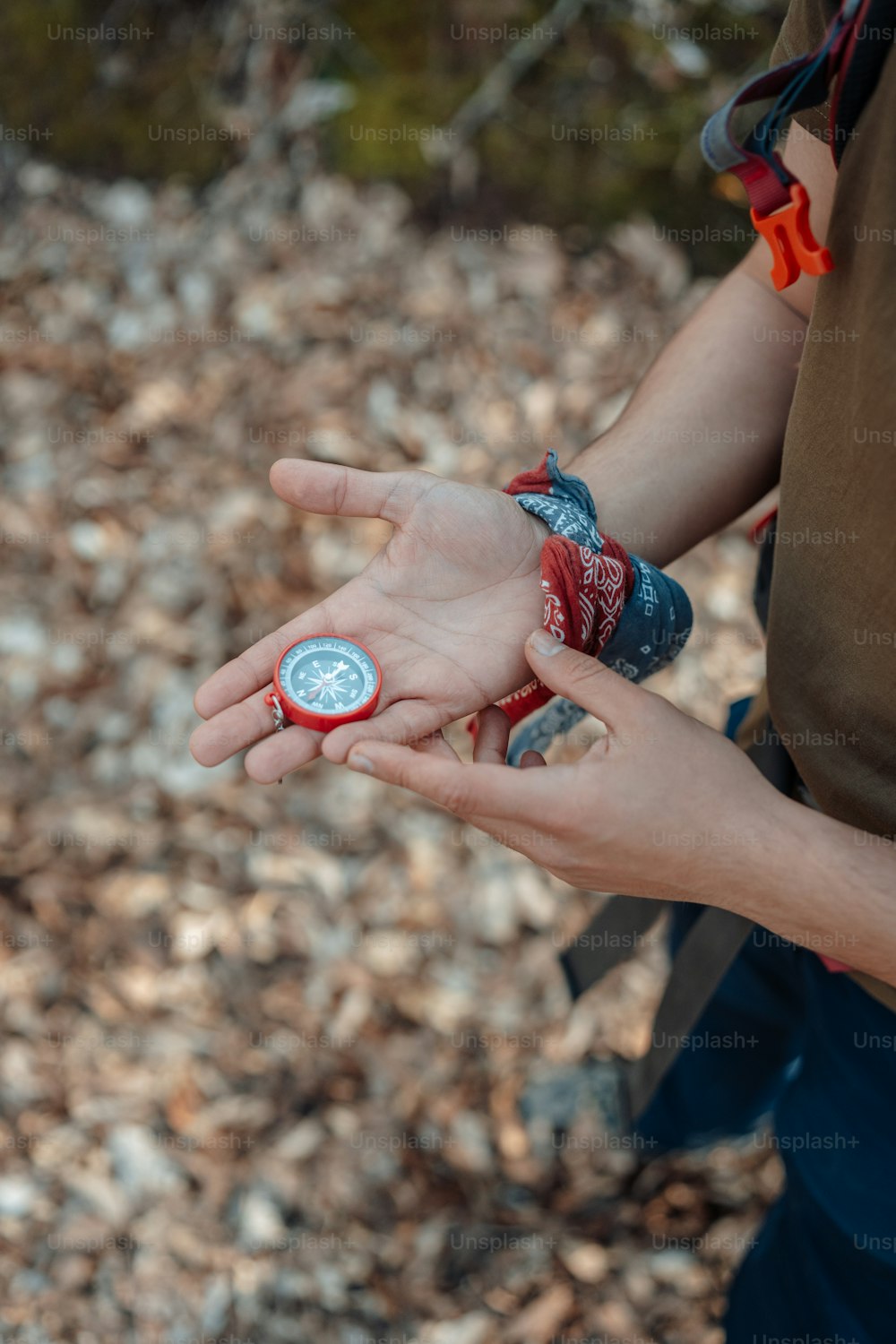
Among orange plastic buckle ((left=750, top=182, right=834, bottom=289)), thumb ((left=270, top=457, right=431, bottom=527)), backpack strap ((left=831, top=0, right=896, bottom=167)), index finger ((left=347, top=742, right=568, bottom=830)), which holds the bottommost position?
index finger ((left=347, top=742, right=568, bottom=830))

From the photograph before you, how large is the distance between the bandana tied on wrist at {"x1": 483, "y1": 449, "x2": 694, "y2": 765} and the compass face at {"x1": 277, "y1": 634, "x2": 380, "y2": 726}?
31 cm

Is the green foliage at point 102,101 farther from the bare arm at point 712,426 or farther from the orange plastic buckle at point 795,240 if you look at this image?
the orange plastic buckle at point 795,240

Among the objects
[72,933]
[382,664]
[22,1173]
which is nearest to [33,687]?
[72,933]

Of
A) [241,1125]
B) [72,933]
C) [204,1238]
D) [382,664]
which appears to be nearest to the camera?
[382,664]

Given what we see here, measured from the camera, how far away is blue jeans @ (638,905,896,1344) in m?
1.94

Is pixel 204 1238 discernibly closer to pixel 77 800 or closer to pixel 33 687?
pixel 77 800

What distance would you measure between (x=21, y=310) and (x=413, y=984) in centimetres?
365

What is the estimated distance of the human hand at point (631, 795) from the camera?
170cm

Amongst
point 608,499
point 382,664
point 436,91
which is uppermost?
point 436,91

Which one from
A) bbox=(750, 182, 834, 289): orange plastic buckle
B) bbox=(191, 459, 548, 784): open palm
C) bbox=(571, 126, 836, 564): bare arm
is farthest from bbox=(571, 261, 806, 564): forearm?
bbox=(750, 182, 834, 289): orange plastic buckle

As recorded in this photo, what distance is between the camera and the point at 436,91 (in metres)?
4.95

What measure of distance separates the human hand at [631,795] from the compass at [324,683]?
0.66 feet

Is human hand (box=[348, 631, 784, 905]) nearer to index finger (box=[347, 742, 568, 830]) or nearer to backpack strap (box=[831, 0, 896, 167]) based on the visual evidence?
index finger (box=[347, 742, 568, 830])

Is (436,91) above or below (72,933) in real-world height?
above
